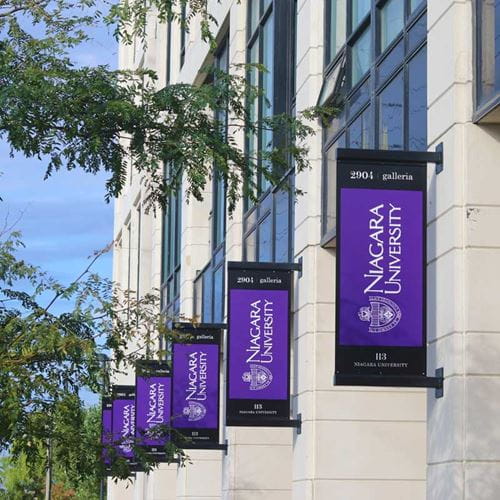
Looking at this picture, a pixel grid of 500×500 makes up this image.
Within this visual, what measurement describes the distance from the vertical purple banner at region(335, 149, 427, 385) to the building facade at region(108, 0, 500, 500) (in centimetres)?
25

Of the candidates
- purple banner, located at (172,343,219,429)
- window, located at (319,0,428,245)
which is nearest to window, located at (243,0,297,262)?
purple banner, located at (172,343,219,429)

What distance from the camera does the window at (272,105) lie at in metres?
25.7

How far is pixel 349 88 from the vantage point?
834 inches

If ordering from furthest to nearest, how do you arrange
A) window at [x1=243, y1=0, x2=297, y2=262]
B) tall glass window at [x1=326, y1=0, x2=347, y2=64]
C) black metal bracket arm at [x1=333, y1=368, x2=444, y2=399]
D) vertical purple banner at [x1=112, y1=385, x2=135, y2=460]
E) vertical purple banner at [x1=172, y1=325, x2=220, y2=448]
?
1. vertical purple banner at [x1=112, y1=385, x2=135, y2=460]
2. vertical purple banner at [x1=172, y1=325, x2=220, y2=448]
3. window at [x1=243, y1=0, x2=297, y2=262]
4. tall glass window at [x1=326, y1=0, x2=347, y2=64]
5. black metal bracket arm at [x1=333, y1=368, x2=444, y2=399]

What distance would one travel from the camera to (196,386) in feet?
96.3

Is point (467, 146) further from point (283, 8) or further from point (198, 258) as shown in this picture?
point (198, 258)

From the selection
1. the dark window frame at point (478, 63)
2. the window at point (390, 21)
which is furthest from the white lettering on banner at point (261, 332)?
the dark window frame at point (478, 63)

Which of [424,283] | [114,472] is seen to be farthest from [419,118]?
[114,472]

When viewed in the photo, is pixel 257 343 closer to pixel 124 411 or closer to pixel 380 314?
pixel 380 314

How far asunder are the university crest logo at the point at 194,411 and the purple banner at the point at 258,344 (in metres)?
5.47

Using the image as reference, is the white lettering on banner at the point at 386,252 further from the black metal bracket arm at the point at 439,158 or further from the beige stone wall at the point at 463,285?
the black metal bracket arm at the point at 439,158

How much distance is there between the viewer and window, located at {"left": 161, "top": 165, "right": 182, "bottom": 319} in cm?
4128

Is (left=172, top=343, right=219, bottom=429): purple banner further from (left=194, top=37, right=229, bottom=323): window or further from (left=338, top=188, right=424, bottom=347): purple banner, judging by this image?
(left=338, top=188, right=424, bottom=347): purple banner

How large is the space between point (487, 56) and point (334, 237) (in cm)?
672
